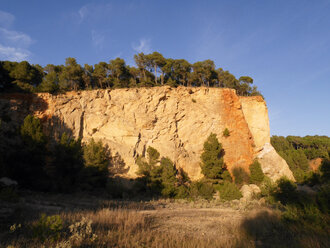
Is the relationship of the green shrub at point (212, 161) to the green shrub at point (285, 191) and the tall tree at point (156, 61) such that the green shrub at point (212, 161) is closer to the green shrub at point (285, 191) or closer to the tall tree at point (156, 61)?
the green shrub at point (285, 191)

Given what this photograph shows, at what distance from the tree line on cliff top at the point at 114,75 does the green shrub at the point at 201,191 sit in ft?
Result: 52.8

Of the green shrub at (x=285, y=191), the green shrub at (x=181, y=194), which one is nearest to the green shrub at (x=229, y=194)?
the green shrub at (x=181, y=194)

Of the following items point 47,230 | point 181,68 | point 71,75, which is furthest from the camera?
point 181,68

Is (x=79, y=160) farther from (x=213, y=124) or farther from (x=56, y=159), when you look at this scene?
(x=213, y=124)

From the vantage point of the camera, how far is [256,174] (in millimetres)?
24703

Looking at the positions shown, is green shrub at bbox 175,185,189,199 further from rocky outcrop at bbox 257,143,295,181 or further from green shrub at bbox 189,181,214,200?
rocky outcrop at bbox 257,143,295,181

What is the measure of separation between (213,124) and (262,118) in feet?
27.8

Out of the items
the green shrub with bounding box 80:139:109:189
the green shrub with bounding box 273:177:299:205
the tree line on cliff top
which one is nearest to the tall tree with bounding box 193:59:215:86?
the tree line on cliff top

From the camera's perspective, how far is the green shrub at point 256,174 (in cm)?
2442

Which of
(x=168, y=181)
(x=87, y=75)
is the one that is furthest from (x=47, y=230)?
(x=87, y=75)

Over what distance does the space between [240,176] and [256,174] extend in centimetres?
202

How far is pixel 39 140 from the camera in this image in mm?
19688

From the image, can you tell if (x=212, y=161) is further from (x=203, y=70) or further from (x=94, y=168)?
(x=203, y=70)

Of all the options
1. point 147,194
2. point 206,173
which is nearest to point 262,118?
point 206,173
